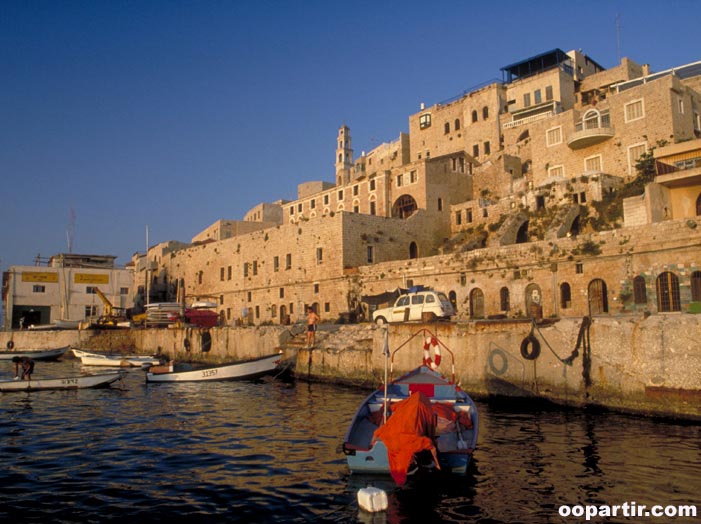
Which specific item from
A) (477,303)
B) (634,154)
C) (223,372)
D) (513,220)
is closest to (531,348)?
(477,303)

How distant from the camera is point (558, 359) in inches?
618

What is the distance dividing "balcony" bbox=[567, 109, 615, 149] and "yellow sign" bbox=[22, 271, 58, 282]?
5173cm

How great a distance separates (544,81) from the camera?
48844 millimetres

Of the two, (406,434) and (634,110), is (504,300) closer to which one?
(634,110)

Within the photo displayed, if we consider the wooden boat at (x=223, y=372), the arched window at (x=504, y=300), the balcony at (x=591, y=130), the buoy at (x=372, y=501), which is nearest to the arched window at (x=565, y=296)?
the arched window at (x=504, y=300)

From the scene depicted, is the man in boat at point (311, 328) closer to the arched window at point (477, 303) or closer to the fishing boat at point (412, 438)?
the arched window at point (477, 303)

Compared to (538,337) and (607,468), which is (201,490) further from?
(538,337)

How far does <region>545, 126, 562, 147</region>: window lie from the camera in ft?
129

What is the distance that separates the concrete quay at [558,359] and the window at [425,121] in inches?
1470

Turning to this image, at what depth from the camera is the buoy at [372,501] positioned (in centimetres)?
780

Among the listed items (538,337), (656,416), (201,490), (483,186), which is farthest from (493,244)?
(201,490)

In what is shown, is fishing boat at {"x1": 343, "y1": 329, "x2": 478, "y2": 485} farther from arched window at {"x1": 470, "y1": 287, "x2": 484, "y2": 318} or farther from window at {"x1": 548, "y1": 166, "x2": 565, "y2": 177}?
window at {"x1": 548, "y1": 166, "x2": 565, "y2": 177}

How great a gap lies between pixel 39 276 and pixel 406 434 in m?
58.3

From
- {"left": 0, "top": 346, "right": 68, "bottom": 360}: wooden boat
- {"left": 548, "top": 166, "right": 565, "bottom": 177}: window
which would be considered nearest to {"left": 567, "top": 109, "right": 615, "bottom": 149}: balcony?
{"left": 548, "top": 166, "right": 565, "bottom": 177}: window
